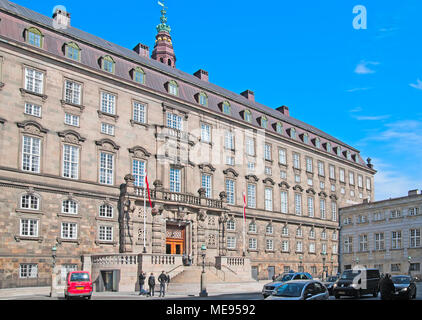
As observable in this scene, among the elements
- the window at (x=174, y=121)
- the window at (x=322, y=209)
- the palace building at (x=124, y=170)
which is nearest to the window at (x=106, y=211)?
the palace building at (x=124, y=170)

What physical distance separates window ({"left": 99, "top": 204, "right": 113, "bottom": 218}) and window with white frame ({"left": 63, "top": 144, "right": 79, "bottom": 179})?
3367mm

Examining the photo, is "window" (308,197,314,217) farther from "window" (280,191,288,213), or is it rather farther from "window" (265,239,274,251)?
"window" (265,239,274,251)

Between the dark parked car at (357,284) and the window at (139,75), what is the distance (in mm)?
26048

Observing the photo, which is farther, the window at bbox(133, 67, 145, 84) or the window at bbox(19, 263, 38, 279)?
the window at bbox(133, 67, 145, 84)

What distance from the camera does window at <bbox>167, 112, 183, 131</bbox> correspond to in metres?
47.9

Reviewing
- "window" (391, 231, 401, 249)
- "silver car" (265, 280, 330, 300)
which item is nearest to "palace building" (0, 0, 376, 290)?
"window" (391, 231, 401, 249)

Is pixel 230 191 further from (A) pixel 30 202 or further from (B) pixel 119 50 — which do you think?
(A) pixel 30 202

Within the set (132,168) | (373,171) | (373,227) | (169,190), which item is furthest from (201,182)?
(373,171)

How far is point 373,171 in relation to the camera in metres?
78.2

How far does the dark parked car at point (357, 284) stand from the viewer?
93.3 feet

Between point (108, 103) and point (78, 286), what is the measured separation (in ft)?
64.3

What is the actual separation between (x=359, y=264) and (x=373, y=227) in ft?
17.1
